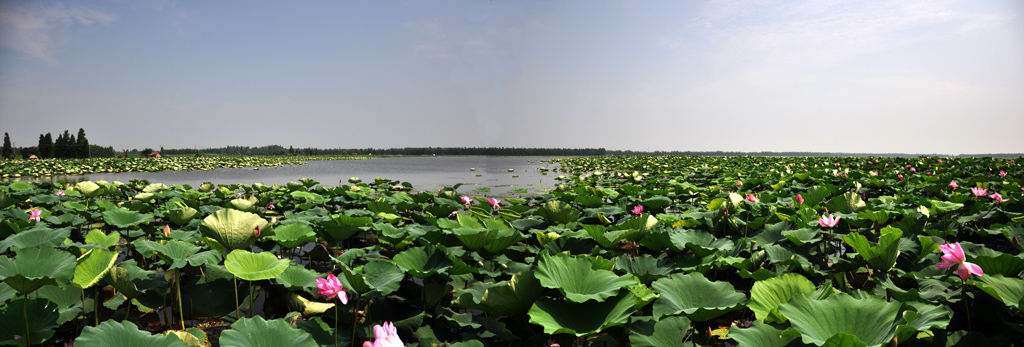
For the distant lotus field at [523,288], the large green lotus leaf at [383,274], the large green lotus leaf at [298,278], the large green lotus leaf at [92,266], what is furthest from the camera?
the large green lotus leaf at [298,278]

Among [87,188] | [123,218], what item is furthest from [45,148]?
[123,218]

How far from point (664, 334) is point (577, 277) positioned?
1.43ft

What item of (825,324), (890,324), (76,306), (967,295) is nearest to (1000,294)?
(967,295)

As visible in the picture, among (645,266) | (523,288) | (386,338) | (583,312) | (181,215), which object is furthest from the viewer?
(181,215)

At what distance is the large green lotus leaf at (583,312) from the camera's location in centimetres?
167

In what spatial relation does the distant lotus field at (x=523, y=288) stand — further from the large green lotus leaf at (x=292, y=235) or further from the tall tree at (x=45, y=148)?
the tall tree at (x=45, y=148)

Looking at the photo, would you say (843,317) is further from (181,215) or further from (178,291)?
(181,215)

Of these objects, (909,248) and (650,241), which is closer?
(909,248)

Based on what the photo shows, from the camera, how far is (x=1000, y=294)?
161 centimetres

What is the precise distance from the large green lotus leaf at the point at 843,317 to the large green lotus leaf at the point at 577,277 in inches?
23.0

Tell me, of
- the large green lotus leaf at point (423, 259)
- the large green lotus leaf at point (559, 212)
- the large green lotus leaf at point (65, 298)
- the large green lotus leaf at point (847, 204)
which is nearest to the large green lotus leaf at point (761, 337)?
the large green lotus leaf at point (423, 259)

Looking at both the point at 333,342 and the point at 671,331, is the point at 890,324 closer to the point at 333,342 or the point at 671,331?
the point at 671,331

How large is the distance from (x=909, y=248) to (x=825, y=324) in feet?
5.33

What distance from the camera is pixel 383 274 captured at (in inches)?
83.5
